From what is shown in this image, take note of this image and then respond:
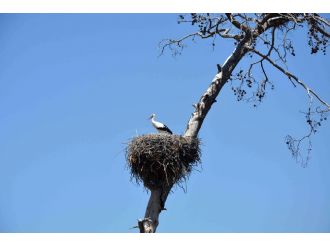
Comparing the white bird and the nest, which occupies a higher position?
the white bird

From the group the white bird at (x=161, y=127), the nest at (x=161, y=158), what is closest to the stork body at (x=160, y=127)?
the white bird at (x=161, y=127)

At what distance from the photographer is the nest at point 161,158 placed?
1262 centimetres

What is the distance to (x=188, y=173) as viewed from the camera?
13.0 meters

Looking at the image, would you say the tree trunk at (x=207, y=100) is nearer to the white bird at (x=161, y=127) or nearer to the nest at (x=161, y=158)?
the nest at (x=161, y=158)

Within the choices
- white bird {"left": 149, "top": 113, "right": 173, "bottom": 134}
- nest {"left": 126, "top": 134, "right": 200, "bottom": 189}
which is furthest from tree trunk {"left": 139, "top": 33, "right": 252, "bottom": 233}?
white bird {"left": 149, "top": 113, "right": 173, "bottom": 134}

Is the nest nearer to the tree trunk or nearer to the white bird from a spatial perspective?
the tree trunk

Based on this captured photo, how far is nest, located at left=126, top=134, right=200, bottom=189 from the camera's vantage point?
41.4ft

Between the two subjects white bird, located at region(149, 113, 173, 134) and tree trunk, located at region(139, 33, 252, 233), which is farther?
white bird, located at region(149, 113, 173, 134)

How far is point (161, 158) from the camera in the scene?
12836mm

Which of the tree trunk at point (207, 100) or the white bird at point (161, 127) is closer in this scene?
the tree trunk at point (207, 100)

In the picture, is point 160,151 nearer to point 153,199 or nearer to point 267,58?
point 153,199

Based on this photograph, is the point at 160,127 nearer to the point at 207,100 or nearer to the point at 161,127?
the point at 161,127
